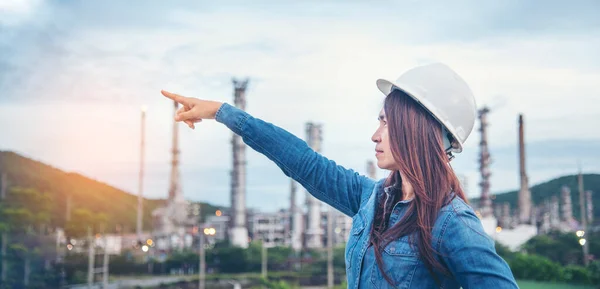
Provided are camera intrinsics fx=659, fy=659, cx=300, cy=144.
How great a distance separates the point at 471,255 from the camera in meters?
0.79

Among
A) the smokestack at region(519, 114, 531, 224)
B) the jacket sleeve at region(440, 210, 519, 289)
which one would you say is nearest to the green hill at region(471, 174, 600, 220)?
the smokestack at region(519, 114, 531, 224)

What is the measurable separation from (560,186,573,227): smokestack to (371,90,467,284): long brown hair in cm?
2280

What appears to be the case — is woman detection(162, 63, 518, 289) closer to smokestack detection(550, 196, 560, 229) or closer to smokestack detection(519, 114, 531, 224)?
smokestack detection(519, 114, 531, 224)

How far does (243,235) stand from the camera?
19016mm

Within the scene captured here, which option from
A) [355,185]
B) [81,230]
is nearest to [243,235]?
[81,230]

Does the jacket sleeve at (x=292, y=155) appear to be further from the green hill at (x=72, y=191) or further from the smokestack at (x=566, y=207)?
the smokestack at (x=566, y=207)

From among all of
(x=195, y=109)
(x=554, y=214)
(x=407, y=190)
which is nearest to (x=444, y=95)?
(x=407, y=190)

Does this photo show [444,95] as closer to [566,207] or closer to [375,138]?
[375,138]

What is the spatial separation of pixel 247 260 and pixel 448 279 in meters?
17.3

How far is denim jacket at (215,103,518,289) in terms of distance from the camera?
78 cm

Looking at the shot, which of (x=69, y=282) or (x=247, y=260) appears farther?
(x=247, y=260)

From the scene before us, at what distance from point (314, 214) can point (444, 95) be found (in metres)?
19.9

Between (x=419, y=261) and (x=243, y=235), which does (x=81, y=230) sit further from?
(x=419, y=261)

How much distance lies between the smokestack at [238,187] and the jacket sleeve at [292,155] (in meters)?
17.6
